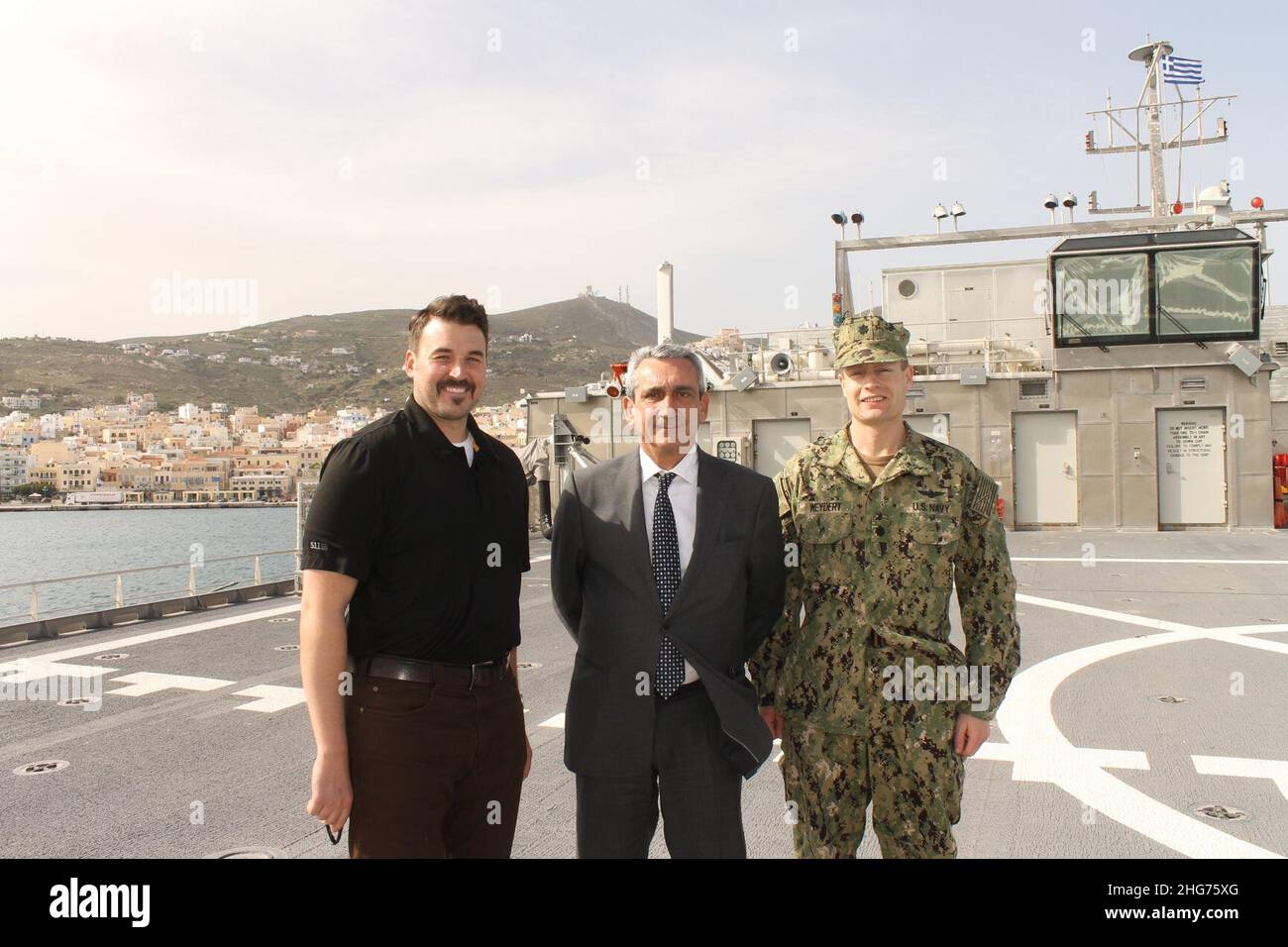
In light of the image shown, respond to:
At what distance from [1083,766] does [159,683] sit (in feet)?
25.0

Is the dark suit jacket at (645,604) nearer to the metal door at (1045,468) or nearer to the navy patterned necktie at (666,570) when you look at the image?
the navy patterned necktie at (666,570)

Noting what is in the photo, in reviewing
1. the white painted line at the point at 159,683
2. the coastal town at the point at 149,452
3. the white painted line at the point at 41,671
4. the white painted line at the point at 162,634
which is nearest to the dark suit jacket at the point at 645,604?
the white painted line at the point at 159,683

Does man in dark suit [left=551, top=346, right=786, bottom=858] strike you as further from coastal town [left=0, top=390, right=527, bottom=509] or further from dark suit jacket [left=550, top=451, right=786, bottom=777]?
coastal town [left=0, top=390, right=527, bottom=509]

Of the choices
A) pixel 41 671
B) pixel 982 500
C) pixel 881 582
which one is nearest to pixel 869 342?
pixel 982 500

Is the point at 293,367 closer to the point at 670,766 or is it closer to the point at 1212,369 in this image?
the point at 1212,369

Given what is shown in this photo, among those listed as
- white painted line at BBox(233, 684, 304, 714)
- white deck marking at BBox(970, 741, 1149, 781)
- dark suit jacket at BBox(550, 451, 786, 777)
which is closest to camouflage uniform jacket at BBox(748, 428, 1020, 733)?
dark suit jacket at BBox(550, 451, 786, 777)

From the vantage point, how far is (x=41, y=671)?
8.49 metres

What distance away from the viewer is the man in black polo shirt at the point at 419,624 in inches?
101

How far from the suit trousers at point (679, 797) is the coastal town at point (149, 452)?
10299cm

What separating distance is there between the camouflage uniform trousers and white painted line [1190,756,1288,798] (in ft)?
10.4

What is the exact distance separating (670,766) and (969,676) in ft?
Result: 3.55

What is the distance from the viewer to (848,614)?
308cm

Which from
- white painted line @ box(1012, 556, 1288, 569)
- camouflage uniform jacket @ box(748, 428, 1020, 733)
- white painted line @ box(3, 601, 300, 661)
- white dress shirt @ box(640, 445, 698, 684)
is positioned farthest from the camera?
white painted line @ box(1012, 556, 1288, 569)

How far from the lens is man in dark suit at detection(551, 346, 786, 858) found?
2.73 meters
